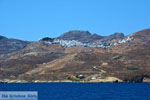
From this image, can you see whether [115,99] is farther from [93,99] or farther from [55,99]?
[55,99]

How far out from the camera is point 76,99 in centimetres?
9806

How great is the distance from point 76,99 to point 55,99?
670 centimetres

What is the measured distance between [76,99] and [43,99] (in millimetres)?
10441

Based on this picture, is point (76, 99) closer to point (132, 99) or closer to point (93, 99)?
point (93, 99)

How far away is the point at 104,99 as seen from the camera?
321 ft

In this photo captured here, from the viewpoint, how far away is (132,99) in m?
98.3

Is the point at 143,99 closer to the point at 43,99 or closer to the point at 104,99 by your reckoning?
the point at 104,99

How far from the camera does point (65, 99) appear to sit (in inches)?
3871

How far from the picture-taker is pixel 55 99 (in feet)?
324

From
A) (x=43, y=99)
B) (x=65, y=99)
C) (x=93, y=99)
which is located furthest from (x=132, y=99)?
(x=43, y=99)

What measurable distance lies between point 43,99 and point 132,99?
92.3 feet

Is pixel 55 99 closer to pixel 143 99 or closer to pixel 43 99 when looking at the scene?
pixel 43 99

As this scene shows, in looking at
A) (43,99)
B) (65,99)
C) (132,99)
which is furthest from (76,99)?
(132,99)

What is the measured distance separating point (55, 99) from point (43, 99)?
379 cm
